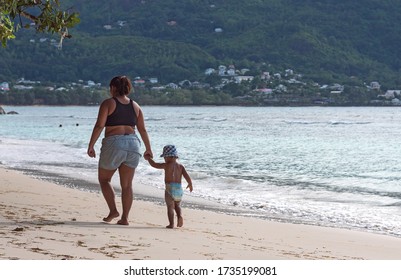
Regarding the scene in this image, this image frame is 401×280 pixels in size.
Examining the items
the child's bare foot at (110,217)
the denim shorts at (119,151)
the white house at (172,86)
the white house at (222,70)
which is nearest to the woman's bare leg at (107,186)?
the child's bare foot at (110,217)

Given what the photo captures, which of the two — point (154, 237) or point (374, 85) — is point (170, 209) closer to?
point (154, 237)

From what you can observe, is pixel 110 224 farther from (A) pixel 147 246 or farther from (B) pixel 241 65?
(B) pixel 241 65

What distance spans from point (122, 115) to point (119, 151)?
0.41 metres

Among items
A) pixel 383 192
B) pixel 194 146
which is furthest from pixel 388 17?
pixel 383 192

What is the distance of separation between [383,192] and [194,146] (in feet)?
69.2

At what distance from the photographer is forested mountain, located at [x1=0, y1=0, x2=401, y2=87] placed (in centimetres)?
15862

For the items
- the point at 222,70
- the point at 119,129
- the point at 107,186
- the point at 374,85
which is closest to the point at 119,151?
the point at 119,129

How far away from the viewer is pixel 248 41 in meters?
170

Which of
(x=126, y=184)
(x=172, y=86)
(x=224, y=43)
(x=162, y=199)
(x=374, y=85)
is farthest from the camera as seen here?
(x=224, y=43)

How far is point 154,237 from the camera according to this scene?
28.8 feet

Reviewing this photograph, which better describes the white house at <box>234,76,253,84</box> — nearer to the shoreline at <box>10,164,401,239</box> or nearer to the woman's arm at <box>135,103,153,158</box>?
the shoreline at <box>10,164,401,239</box>

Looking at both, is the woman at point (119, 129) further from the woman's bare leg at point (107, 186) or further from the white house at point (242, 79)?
the white house at point (242, 79)

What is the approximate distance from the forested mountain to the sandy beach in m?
142

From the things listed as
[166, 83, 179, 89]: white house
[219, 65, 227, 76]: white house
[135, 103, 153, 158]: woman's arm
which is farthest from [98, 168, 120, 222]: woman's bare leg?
[219, 65, 227, 76]: white house
